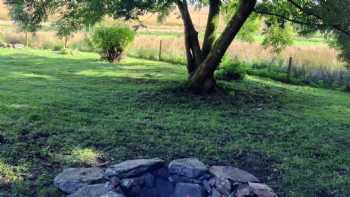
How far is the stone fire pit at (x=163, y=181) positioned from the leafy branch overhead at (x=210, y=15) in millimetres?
3406

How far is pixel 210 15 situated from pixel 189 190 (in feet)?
19.7

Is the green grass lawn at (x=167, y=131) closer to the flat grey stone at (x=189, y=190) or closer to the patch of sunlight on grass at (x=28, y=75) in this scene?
the patch of sunlight on grass at (x=28, y=75)

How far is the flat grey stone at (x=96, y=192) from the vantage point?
3428mm

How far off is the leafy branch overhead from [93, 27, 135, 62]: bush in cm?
537

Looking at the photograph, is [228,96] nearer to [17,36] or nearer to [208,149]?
[208,149]

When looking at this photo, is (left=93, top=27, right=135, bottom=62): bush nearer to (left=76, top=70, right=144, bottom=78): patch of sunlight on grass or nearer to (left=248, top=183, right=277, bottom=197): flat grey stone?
(left=76, top=70, right=144, bottom=78): patch of sunlight on grass

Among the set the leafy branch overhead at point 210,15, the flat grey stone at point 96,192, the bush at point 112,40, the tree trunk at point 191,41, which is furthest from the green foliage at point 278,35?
the flat grey stone at point 96,192

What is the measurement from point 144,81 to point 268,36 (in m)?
3.27

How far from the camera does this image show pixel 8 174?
411 centimetres

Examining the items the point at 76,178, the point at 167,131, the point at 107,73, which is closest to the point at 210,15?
the point at 107,73

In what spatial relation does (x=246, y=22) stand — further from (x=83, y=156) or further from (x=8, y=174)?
(x=8, y=174)

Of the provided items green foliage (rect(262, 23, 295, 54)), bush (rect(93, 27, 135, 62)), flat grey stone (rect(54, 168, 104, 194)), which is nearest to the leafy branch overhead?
green foliage (rect(262, 23, 295, 54))

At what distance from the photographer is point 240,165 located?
15.3 ft

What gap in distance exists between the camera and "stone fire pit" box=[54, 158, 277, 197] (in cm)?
364
